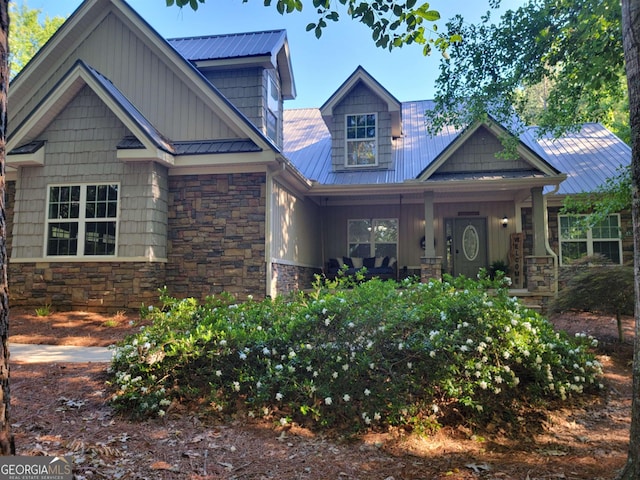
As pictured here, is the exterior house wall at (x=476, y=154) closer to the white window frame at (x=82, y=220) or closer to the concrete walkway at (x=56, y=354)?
the white window frame at (x=82, y=220)

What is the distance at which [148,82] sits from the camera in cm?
948

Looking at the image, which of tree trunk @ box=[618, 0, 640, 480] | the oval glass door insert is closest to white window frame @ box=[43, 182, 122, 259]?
tree trunk @ box=[618, 0, 640, 480]

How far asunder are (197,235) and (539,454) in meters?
7.20

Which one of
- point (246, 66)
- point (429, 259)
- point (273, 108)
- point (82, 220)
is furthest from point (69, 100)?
point (429, 259)

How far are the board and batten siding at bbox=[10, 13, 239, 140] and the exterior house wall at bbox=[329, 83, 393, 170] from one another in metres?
3.96

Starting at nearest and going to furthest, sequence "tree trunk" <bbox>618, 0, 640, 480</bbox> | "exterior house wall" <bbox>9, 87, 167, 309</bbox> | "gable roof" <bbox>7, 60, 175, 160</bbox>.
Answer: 1. "tree trunk" <bbox>618, 0, 640, 480</bbox>
2. "gable roof" <bbox>7, 60, 175, 160</bbox>
3. "exterior house wall" <bbox>9, 87, 167, 309</bbox>

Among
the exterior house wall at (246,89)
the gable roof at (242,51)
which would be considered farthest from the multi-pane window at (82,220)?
the gable roof at (242,51)

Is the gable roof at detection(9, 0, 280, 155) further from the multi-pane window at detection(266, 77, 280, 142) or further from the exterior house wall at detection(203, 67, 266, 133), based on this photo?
the multi-pane window at detection(266, 77, 280, 142)

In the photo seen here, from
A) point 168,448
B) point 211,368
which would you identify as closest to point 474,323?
point 211,368

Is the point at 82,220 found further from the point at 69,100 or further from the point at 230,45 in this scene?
the point at 230,45

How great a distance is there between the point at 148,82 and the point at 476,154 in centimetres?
784

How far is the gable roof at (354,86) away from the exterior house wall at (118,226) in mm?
5160

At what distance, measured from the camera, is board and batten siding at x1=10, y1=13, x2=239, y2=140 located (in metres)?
9.19

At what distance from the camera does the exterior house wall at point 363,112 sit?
1192 centimetres
